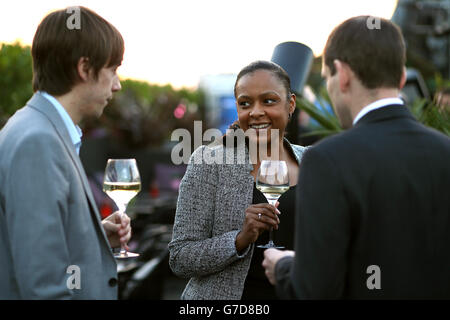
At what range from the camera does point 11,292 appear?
164cm

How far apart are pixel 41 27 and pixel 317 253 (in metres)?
1.13

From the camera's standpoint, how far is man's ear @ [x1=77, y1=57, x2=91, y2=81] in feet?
5.80

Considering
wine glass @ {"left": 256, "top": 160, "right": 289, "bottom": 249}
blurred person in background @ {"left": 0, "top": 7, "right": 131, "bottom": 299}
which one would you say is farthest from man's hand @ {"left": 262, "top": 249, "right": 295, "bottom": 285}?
blurred person in background @ {"left": 0, "top": 7, "right": 131, "bottom": 299}

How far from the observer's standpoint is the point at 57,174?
1.58m

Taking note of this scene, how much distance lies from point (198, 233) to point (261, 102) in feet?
2.07

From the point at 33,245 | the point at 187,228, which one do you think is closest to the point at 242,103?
the point at 187,228

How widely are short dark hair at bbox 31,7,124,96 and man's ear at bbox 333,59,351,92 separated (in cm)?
74

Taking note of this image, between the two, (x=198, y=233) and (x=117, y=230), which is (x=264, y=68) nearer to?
(x=198, y=233)

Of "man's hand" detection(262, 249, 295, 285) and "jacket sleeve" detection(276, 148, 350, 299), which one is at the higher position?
"jacket sleeve" detection(276, 148, 350, 299)

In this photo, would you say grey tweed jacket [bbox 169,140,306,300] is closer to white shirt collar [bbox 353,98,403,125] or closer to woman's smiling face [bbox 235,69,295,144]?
woman's smiling face [bbox 235,69,295,144]

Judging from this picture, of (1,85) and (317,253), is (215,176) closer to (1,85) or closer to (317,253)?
(317,253)

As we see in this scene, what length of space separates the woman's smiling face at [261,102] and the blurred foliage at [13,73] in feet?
25.7

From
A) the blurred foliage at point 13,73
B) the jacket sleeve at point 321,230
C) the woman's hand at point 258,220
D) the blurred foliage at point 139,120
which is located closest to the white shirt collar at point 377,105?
the jacket sleeve at point 321,230

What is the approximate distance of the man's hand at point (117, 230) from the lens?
2109 millimetres
